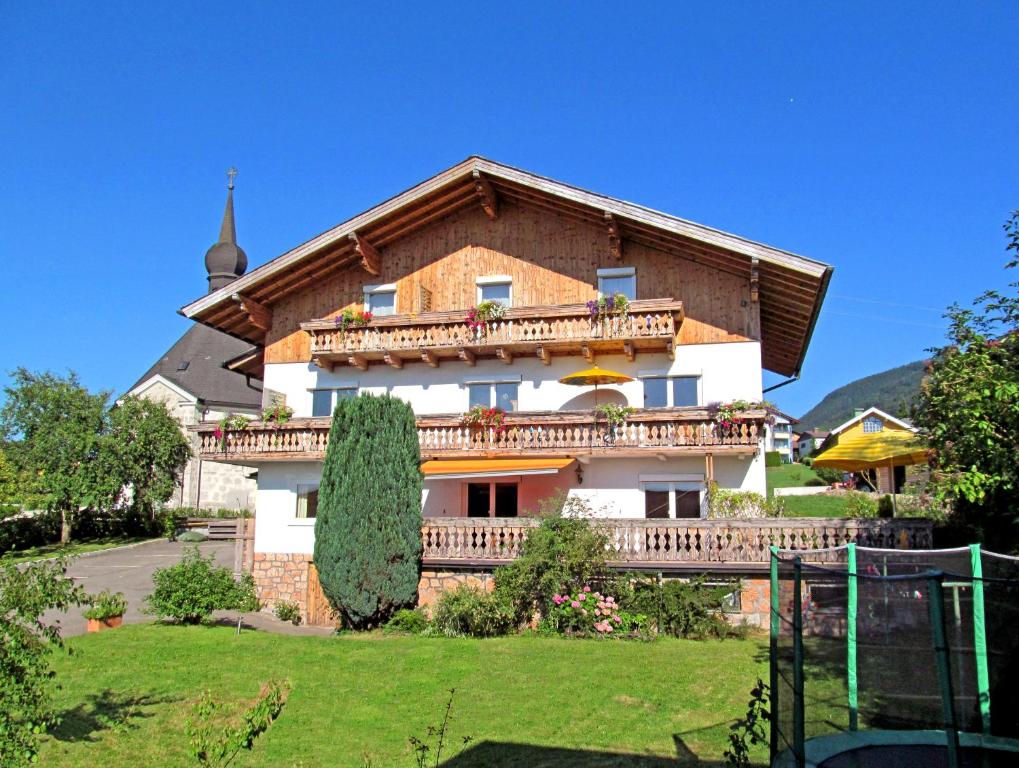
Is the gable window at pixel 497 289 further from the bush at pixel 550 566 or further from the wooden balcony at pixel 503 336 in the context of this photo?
the bush at pixel 550 566

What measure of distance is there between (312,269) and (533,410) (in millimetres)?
8398

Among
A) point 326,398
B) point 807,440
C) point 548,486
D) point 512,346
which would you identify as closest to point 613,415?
point 548,486

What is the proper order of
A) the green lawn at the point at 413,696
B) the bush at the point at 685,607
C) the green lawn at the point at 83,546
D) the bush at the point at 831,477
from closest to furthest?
the green lawn at the point at 413,696 → the bush at the point at 685,607 → the green lawn at the point at 83,546 → the bush at the point at 831,477

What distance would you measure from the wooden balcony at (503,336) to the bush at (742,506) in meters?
Answer: 4.37

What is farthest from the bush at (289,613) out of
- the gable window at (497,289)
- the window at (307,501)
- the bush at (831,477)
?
the bush at (831,477)

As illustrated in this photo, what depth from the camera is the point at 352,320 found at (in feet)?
80.3

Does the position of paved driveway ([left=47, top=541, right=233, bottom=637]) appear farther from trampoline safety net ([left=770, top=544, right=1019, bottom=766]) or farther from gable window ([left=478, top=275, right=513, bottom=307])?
trampoline safety net ([left=770, top=544, right=1019, bottom=766])

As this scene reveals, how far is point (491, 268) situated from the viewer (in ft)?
81.8

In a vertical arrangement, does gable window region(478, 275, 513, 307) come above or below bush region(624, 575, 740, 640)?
above

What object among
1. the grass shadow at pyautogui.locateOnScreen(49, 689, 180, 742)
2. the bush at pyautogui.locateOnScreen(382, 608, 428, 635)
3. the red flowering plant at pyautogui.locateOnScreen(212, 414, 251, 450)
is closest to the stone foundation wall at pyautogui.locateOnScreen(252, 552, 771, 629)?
the bush at pyautogui.locateOnScreen(382, 608, 428, 635)

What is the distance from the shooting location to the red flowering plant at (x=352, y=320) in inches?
960

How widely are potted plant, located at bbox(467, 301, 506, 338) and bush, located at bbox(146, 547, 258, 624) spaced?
8.96m

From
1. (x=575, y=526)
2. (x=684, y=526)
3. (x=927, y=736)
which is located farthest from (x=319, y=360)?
(x=927, y=736)

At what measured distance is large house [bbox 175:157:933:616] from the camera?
846 inches
